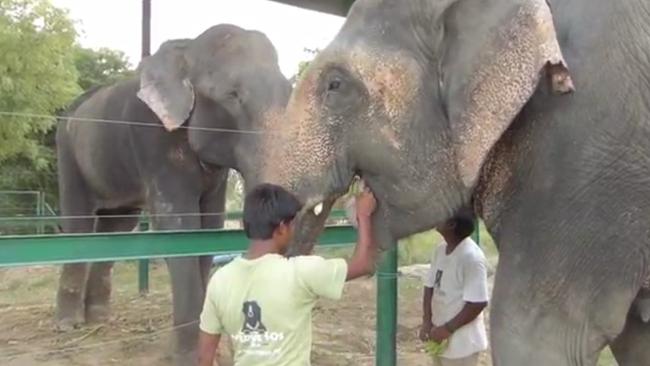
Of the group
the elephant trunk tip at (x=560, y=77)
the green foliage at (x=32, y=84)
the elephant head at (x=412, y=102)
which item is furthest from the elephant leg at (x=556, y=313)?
the green foliage at (x=32, y=84)

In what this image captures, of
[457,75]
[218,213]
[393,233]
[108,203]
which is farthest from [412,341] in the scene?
[457,75]

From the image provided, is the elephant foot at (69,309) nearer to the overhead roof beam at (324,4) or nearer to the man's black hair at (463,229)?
the overhead roof beam at (324,4)

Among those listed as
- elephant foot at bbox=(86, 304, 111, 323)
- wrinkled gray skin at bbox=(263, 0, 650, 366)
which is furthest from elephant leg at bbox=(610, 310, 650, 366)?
elephant foot at bbox=(86, 304, 111, 323)

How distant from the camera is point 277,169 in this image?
294 cm

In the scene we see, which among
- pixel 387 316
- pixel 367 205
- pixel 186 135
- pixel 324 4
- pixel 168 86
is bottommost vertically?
pixel 387 316

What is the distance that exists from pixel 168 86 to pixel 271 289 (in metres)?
3.00

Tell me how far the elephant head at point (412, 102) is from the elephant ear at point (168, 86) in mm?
2262

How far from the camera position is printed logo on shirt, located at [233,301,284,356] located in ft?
8.20

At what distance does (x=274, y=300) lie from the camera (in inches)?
97.8

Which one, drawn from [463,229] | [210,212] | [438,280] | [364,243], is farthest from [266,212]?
[210,212]

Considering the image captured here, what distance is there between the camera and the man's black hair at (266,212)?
2.50 meters

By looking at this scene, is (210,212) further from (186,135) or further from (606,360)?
(606,360)

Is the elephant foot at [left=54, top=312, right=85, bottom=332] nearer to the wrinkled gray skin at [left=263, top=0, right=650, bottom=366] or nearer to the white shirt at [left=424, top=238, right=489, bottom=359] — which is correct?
the white shirt at [left=424, top=238, right=489, bottom=359]

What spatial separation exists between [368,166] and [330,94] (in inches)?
9.6
